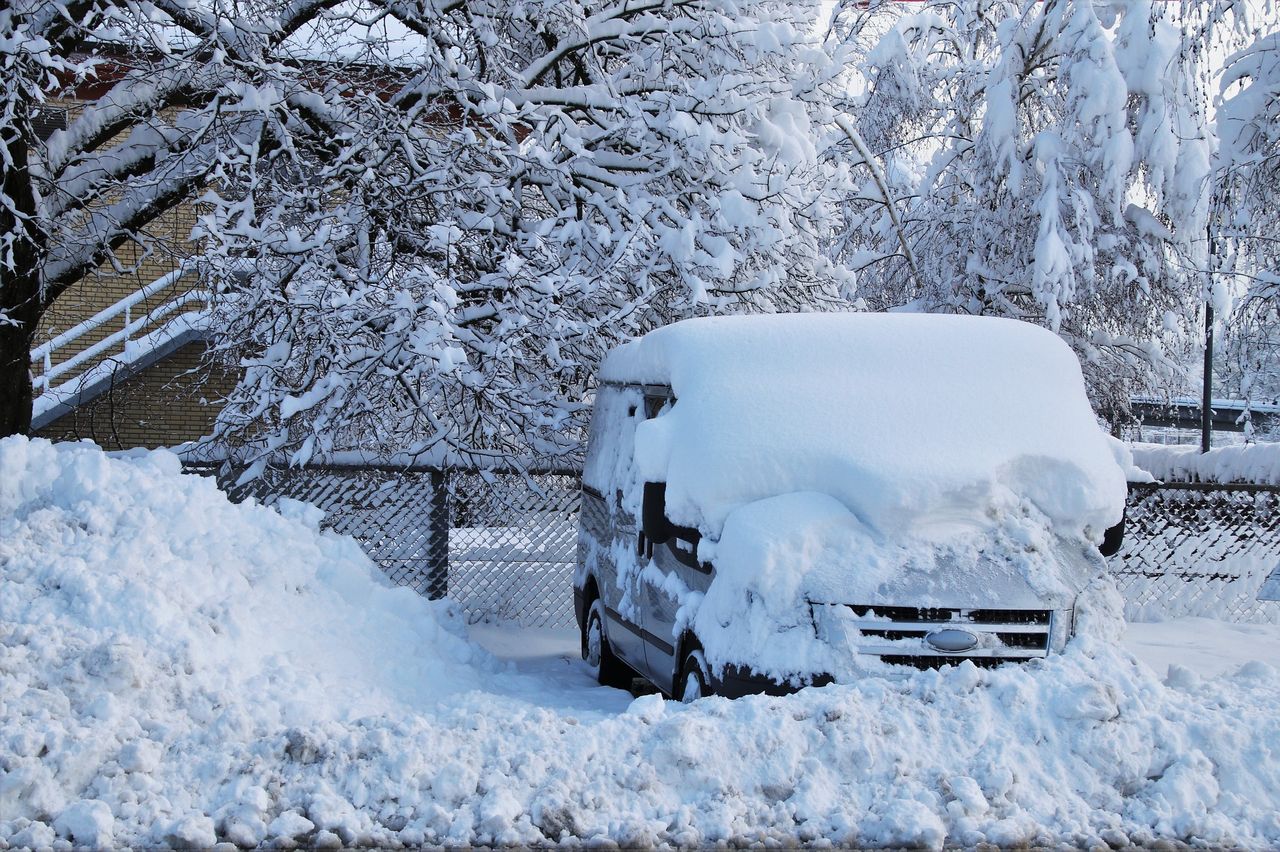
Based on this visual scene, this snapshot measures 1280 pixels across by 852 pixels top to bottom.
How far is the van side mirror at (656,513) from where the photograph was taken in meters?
5.94

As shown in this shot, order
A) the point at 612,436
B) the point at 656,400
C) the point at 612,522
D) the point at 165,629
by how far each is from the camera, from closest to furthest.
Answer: the point at 165,629 < the point at 656,400 < the point at 612,522 < the point at 612,436

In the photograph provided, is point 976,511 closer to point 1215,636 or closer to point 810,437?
point 810,437

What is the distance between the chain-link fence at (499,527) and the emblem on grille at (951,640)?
529 cm

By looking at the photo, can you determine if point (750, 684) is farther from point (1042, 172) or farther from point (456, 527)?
point (1042, 172)

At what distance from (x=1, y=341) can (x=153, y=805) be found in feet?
22.3

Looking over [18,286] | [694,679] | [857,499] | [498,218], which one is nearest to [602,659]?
[694,679]

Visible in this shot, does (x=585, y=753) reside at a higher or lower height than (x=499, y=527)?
higher

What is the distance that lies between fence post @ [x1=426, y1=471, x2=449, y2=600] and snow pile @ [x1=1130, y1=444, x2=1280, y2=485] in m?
9.04

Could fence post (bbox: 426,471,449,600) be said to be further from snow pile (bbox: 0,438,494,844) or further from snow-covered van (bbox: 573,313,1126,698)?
snow-covered van (bbox: 573,313,1126,698)

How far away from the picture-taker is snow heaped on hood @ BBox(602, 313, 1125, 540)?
18.6 ft

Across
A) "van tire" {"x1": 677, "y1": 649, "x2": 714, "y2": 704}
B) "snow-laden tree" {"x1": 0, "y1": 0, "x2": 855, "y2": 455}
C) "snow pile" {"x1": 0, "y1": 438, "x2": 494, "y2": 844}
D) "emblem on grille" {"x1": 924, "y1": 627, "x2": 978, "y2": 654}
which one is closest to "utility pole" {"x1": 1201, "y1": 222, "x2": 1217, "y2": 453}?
"snow-laden tree" {"x1": 0, "y1": 0, "x2": 855, "y2": 455}

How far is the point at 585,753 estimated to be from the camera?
15.6ft

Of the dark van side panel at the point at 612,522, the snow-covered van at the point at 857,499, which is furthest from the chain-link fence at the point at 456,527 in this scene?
the snow-covered van at the point at 857,499

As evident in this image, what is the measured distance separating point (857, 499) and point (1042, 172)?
13384 millimetres
